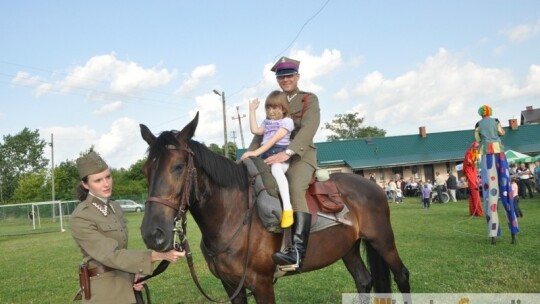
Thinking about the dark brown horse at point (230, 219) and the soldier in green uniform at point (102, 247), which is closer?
the soldier in green uniform at point (102, 247)

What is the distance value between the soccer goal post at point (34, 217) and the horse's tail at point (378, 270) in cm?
2823

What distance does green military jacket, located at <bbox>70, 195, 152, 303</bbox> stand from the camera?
3.35m

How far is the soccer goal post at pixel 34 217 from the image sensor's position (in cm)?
3005

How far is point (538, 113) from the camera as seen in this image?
83.1 meters

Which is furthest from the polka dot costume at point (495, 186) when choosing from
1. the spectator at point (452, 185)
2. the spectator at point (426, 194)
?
the spectator at point (452, 185)

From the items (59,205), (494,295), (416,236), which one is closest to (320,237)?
(494,295)

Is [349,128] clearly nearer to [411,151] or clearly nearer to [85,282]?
[411,151]

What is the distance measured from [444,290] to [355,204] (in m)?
2.65

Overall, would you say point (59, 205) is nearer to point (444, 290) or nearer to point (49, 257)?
point (49, 257)

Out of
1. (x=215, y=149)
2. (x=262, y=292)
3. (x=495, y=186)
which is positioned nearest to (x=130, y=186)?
Answer: (x=215, y=149)

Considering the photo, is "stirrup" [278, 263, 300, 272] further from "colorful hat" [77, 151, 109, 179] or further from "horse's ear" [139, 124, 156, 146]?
"colorful hat" [77, 151, 109, 179]

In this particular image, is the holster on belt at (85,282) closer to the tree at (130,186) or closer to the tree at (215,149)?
the tree at (215,149)

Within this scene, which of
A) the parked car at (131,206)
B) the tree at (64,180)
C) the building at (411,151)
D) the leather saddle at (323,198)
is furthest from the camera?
the tree at (64,180)

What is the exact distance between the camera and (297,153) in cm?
451
